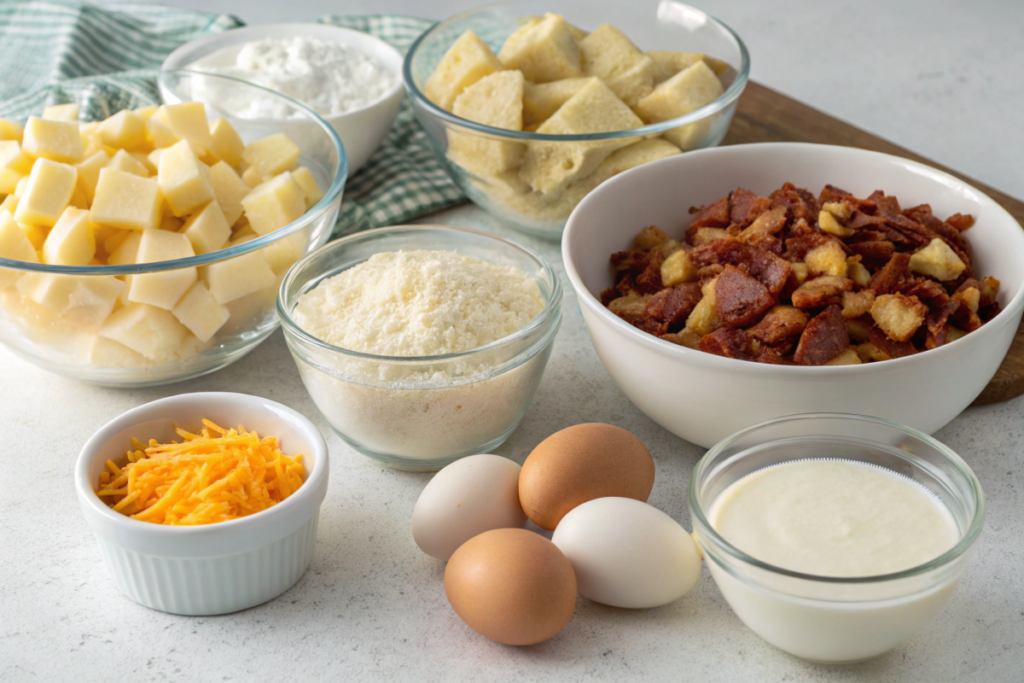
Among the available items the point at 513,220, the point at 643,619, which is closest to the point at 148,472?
the point at 643,619

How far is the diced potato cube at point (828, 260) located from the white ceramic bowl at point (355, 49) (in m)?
1.19

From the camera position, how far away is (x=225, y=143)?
184 cm

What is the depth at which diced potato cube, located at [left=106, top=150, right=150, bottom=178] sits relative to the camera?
1.64 metres

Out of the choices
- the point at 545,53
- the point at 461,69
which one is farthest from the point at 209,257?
the point at 545,53

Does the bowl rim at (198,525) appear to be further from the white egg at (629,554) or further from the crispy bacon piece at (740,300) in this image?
the crispy bacon piece at (740,300)

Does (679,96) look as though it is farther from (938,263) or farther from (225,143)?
(225,143)

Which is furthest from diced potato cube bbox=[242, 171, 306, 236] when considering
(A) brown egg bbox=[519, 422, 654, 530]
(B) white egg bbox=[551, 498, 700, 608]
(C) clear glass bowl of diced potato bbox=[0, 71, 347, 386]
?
(B) white egg bbox=[551, 498, 700, 608]

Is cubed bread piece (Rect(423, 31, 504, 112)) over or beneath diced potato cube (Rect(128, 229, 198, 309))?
over

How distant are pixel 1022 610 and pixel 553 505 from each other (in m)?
0.66

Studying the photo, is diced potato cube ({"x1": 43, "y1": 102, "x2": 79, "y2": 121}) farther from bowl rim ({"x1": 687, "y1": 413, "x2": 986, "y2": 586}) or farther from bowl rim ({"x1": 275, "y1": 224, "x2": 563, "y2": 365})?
bowl rim ({"x1": 687, "y1": 413, "x2": 986, "y2": 586})

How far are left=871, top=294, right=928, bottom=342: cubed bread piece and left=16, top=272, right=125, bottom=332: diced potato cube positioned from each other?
122cm

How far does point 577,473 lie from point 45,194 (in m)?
1.04

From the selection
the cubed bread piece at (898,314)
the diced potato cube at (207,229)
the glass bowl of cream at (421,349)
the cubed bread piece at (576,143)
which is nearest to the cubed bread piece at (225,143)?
the diced potato cube at (207,229)

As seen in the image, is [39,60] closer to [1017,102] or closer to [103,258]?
[103,258]
